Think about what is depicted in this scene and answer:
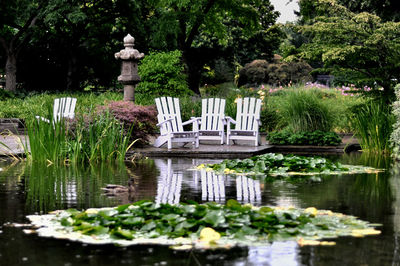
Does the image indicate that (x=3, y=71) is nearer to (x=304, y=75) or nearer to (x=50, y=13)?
(x=50, y=13)

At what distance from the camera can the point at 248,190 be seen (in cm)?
777

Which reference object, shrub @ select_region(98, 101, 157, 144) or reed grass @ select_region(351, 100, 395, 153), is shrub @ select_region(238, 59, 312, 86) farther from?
shrub @ select_region(98, 101, 157, 144)

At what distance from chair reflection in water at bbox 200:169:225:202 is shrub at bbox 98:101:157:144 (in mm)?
3368

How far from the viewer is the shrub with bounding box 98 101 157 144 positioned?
12.9 m

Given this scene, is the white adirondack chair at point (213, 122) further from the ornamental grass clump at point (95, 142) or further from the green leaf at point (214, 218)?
the green leaf at point (214, 218)

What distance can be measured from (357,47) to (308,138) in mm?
2390

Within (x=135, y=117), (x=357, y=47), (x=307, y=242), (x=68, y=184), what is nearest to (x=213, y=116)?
(x=135, y=117)

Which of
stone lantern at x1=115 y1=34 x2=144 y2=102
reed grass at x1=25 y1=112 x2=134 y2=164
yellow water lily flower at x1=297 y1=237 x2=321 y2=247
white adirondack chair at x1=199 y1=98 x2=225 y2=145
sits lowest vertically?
yellow water lily flower at x1=297 y1=237 x2=321 y2=247

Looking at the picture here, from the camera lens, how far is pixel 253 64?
3838 cm

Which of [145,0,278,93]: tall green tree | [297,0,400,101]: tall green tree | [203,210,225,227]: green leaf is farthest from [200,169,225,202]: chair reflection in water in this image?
[145,0,278,93]: tall green tree

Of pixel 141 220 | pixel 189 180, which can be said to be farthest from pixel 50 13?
pixel 141 220

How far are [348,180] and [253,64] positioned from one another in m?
29.8

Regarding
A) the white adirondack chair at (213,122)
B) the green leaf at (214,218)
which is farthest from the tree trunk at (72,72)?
the green leaf at (214,218)

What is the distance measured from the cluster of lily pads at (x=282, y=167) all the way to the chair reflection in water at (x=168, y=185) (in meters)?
0.67
